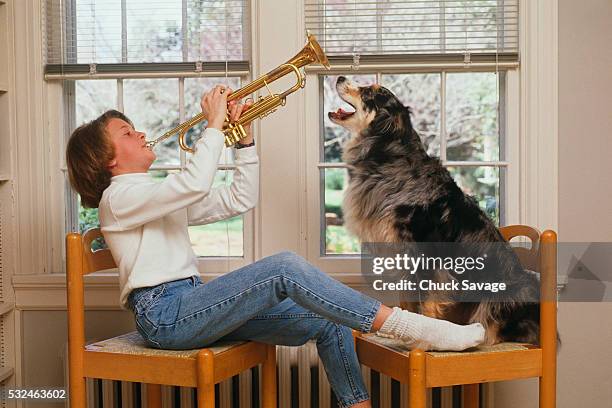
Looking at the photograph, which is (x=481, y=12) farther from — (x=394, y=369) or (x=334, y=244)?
(x=394, y=369)

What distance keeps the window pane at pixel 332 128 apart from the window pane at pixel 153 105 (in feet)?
1.65

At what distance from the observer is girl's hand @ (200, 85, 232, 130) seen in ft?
6.88

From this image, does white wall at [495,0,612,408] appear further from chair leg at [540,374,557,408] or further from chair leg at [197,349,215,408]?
chair leg at [197,349,215,408]

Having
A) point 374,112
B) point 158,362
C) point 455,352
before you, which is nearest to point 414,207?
point 374,112

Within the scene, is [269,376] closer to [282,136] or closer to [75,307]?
[75,307]

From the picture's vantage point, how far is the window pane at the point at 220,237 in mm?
2754

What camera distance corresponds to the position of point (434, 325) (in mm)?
1973

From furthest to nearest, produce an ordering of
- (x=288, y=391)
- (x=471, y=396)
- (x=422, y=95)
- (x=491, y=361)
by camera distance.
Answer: (x=422, y=95), (x=288, y=391), (x=471, y=396), (x=491, y=361)

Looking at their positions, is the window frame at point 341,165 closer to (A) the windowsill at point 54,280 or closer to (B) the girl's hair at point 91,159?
(A) the windowsill at point 54,280

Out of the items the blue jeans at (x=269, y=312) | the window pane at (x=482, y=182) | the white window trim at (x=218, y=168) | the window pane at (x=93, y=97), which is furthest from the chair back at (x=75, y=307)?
the window pane at (x=482, y=182)

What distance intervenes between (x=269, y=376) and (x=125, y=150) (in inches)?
28.7

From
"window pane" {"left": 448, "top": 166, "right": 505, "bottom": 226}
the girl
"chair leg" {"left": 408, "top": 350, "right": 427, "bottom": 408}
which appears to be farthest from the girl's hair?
"window pane" {"left": 448, "top": 166, "right": 505, "bottom": 226}

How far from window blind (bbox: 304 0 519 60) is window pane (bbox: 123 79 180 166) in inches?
21.2

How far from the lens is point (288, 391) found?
8.54 feet
